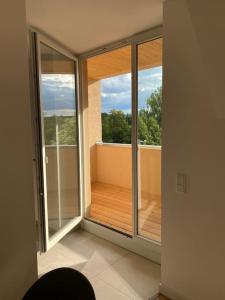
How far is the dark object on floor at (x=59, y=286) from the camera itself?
947mm

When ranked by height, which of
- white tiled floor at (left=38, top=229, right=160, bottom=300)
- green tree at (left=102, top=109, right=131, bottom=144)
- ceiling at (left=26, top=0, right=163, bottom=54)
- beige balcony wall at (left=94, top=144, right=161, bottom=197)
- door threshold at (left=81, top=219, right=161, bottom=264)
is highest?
ceiling at (left=26, top=0, right=163, bottom=54)

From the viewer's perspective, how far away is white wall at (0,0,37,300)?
118 cm

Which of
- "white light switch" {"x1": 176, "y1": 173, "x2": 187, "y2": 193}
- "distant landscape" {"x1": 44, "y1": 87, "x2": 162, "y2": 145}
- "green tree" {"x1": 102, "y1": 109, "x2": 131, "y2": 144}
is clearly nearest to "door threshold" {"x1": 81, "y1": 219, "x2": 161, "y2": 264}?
"white light switch" {"x1": 176, "y1": 173, "x2": 187, "y2": 193}

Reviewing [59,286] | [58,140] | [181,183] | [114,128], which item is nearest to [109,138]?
[114,128]

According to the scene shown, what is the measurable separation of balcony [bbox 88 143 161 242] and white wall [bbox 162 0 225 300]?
22.4 inches

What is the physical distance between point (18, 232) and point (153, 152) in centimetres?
159

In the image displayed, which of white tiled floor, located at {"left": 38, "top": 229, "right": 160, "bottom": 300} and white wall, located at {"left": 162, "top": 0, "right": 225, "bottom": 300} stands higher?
white wall, located at {"left": 162, "top": 0, "right": 225, "bottom": 300}

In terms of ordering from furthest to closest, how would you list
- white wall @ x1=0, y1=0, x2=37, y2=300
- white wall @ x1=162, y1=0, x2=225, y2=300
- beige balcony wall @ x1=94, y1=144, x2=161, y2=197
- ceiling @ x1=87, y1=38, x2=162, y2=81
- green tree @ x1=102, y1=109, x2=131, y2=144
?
green tree @ x1=102, y1=109, x2=131, y2=144
beige balcony wall @ x1=94, y1=144, x2=161, y2=197
ceiling @ x1=87, y1=38, x2=162, y2=81
white wall @ x1=162, y1=0, x2=225, y2=300
white wall @ x1=0, y1=0, x2=37, y2=300

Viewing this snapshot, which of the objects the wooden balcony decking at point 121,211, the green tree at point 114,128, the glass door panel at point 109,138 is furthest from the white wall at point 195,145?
the green tree at point 114,128

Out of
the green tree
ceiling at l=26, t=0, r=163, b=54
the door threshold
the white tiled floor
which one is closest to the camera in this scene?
ceiling at l=26, t=0, r=163, b=54

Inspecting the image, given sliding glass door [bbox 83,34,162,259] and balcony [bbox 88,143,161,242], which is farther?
balcony [bbox 88,143,161,242]

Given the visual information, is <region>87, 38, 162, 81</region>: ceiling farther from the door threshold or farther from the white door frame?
the door threshold

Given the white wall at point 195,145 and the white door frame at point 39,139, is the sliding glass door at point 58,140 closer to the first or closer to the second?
the white door frame at point 39,139

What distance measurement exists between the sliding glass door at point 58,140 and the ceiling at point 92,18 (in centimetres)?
20
